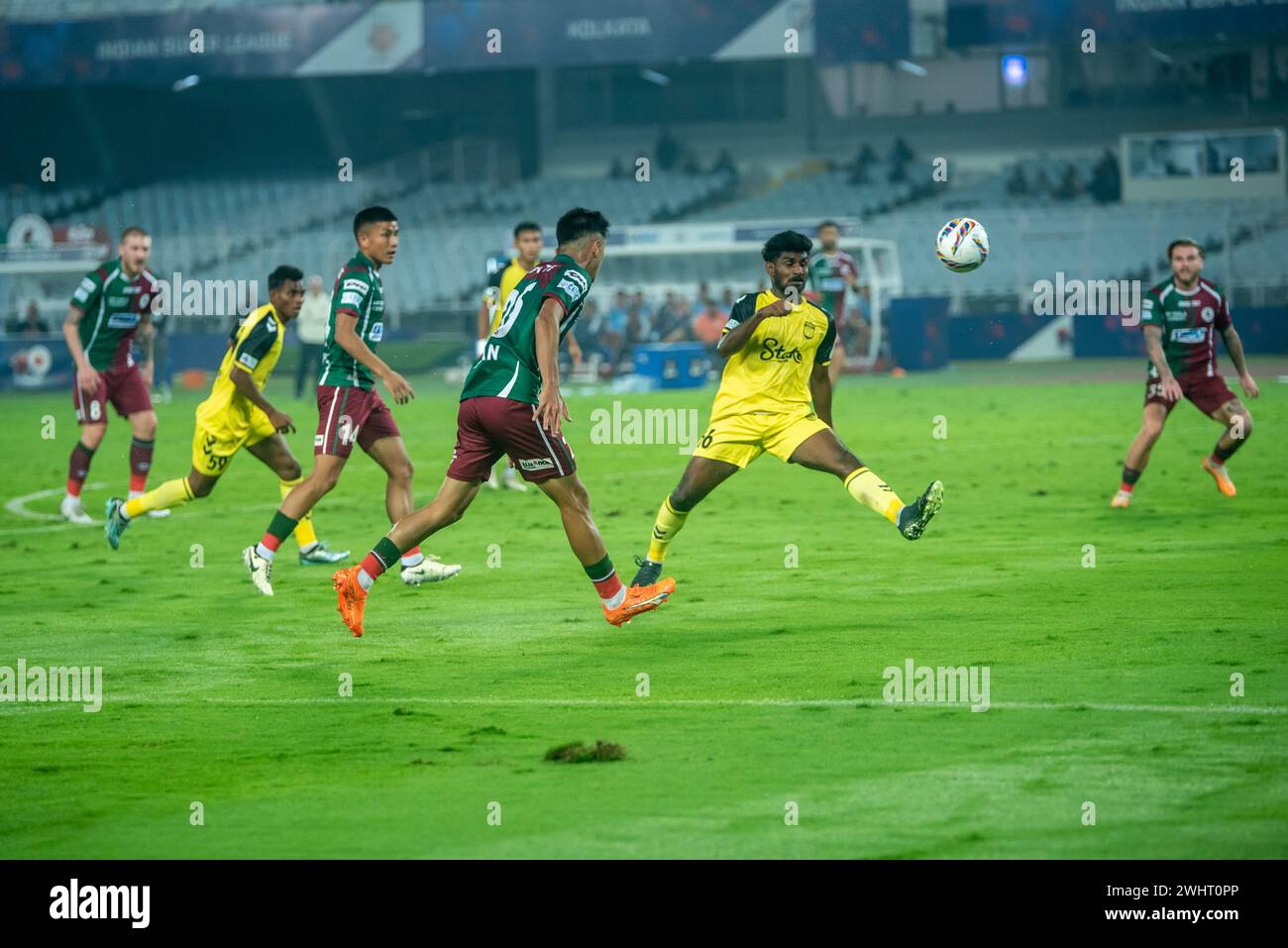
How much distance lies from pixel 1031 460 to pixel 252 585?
32.2ft

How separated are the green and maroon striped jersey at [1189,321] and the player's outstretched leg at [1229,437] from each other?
35 cm

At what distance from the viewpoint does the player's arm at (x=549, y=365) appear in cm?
884

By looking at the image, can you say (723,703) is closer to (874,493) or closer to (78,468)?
(874,493)

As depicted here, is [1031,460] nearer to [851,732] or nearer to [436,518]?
[436,518]

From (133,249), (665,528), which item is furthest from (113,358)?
(665,528)

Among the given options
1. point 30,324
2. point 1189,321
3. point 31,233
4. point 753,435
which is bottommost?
point 753,435

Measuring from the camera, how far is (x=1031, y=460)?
18.6 metres

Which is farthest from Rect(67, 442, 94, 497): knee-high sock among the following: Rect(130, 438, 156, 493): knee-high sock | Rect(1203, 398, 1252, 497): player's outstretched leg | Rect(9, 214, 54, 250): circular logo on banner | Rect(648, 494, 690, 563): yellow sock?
Rect(9, 214, 54, 250): circular logo on banner

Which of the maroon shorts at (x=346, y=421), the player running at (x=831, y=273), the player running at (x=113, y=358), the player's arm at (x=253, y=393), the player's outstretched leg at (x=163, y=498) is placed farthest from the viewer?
the player running at (x=831, y=273)

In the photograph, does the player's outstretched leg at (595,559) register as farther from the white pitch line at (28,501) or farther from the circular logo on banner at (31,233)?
the circular logo on banner at (31,233)

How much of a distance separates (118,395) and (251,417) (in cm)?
419

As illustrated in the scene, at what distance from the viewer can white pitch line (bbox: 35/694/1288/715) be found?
7121mm

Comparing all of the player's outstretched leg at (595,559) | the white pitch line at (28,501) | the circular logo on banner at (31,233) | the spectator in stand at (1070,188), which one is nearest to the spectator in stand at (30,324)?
the circular logo on banner at (31,233)

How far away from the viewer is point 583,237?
9281 mm
